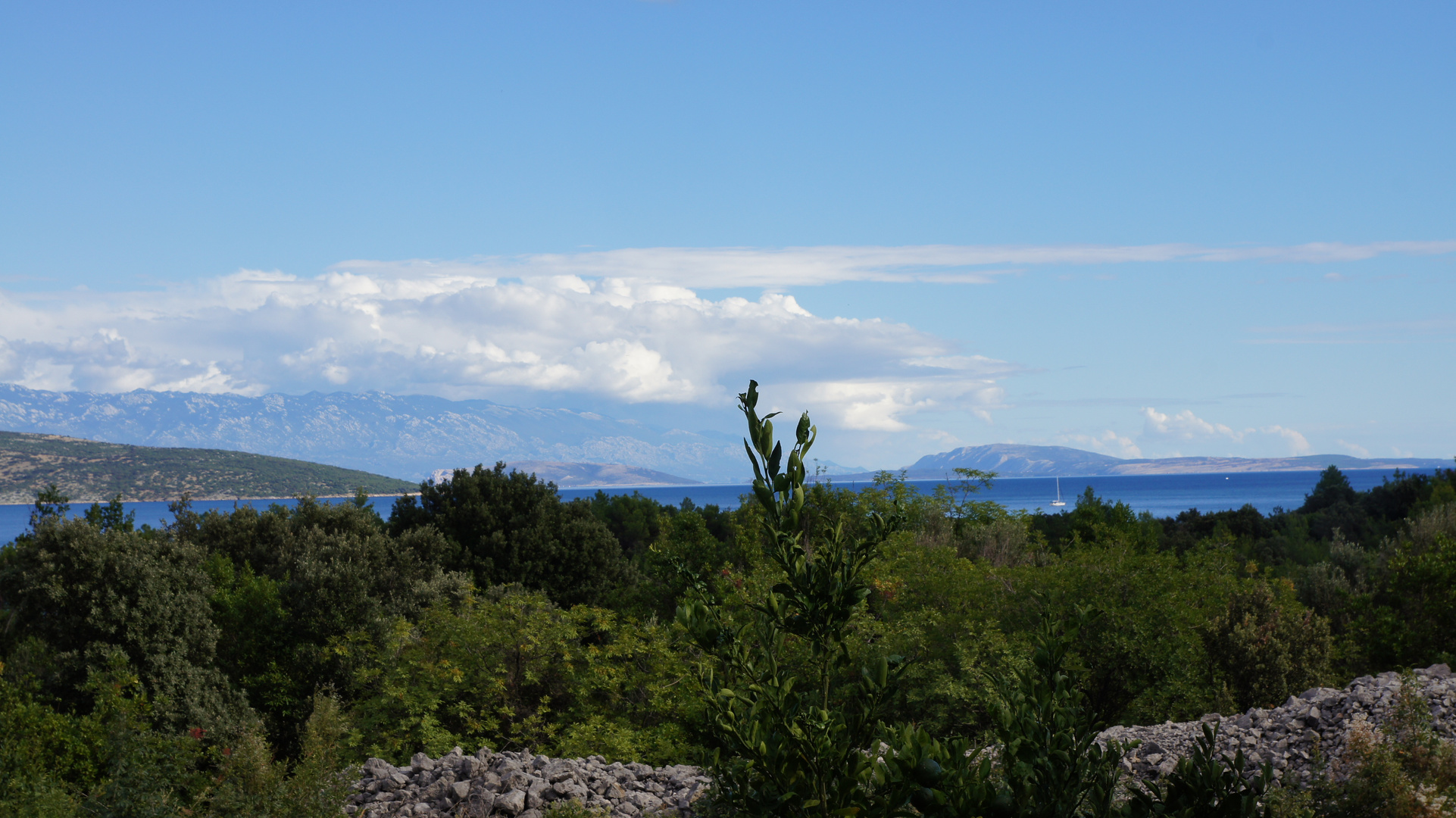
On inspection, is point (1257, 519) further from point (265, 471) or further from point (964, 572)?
point (265, 471)

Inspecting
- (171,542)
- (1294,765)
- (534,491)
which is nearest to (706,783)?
(1294,765)

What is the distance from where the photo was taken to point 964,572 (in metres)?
19.1

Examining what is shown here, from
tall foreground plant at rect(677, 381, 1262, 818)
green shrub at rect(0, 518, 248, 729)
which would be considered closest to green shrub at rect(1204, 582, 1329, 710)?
tall foreground plant at rect(677, 381, 1262, 818)

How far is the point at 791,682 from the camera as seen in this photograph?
3.11 meters

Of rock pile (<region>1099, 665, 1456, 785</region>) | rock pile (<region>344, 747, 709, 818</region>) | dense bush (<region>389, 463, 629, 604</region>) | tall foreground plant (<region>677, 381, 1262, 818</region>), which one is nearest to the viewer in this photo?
tall foreground plant (<region>677, 381, 1262, 818</region>)

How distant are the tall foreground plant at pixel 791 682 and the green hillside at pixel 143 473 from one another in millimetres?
150398

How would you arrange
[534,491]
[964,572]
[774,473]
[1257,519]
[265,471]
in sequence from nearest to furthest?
[774,473] < [964,572] < [534,491] < [1257,519] < [265,471]

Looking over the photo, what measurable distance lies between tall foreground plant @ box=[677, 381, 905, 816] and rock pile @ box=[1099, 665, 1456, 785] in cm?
890

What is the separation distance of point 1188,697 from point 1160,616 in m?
1.55

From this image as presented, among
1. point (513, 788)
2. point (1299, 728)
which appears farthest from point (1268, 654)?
point (513, 788)

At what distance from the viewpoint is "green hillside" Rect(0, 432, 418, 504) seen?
5661 inches

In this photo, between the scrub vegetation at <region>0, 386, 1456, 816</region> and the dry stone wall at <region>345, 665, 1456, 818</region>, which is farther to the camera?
the dry stone wall at <region>345, 665, 1456, 818</region>

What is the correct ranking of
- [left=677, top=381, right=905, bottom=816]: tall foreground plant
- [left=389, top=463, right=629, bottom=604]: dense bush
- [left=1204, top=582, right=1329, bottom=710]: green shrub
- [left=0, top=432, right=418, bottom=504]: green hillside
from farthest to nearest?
[left=0, top=432, right=418, bottom=504]: green hillside, [left=389, top=463, right=629, bottom=604]: dense bush, [left=1204, top=582, right=1329, bottom=710]: green shrub, [left=677, top=381, right=905, bottom=816]: tall foreground plant

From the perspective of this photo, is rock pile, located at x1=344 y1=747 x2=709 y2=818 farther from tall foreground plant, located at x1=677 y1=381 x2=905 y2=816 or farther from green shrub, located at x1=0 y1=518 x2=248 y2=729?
green shrub, located at x1=0 y1=518 x2=248 y2=729
